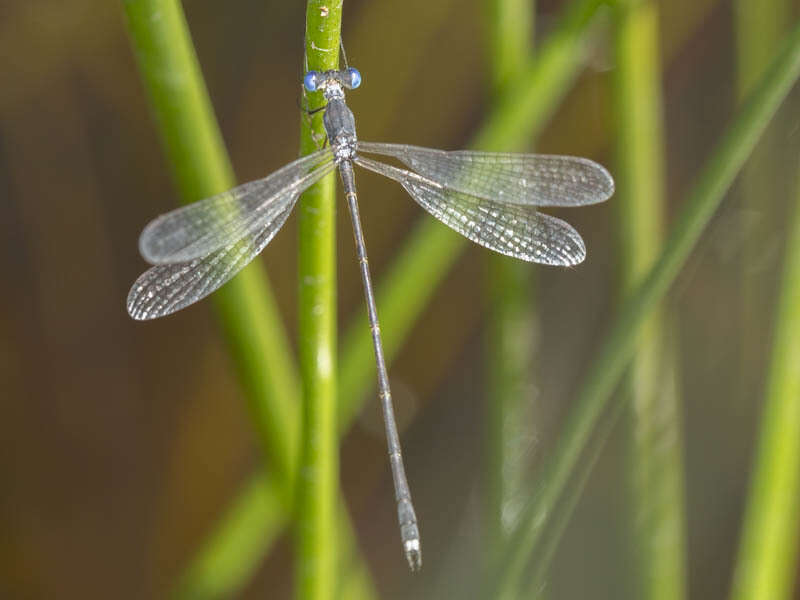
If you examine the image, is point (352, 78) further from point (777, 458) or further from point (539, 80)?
point (777, 458)

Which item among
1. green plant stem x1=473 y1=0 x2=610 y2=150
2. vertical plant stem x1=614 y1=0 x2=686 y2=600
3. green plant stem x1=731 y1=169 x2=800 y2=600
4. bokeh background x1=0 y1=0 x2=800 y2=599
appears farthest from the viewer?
bokeh background x1=0 y1=0 x2=800 y2=599

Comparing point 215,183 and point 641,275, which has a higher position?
point 215,183

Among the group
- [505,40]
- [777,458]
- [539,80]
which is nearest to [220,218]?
[539,80]

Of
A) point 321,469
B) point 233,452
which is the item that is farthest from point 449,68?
point 321,469

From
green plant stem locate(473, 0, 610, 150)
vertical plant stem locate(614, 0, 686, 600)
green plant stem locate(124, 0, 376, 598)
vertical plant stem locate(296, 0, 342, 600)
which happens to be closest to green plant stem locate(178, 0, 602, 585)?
green plant stem locate(473, 0, 610, 150)

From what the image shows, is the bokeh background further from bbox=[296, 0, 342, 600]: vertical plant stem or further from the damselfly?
bbox=[296, 0, 342, 600]: vertical plant stem
